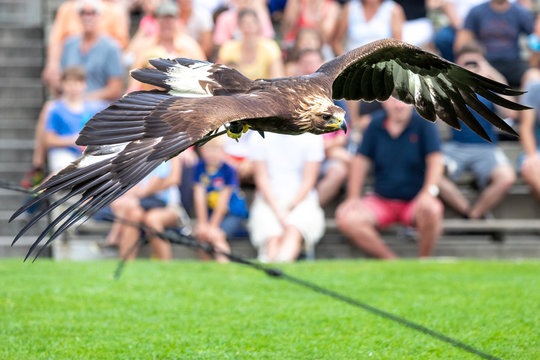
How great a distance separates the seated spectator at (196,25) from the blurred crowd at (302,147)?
0.84 ft

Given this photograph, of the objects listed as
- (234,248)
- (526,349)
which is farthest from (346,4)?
(526,349)

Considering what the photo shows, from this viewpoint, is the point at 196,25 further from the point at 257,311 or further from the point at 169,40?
the point at 257,311

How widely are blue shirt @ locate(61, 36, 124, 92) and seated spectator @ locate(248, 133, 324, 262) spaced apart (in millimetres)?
2128

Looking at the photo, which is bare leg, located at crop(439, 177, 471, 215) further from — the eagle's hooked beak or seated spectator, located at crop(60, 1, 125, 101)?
the eagle's hooked beak

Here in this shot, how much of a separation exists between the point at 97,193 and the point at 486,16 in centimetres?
717

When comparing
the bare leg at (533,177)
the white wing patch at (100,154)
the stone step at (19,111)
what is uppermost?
the stone step at (19,111)

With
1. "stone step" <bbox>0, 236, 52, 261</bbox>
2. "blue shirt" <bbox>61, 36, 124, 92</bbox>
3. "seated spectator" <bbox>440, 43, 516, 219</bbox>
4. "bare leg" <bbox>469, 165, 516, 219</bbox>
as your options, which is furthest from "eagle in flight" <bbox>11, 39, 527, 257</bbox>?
"blue shirt" <bbox>61, 36, 124, 92</bbox>

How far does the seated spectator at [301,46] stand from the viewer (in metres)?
9.32

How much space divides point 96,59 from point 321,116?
5314 mm

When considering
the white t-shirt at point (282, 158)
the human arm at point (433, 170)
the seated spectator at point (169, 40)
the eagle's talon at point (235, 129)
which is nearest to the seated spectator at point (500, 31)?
the human arm at point (433, 170)

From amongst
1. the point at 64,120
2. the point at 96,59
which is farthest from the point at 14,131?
the point at 64,120

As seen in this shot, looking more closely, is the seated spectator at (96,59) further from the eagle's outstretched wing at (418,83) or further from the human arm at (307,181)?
the eagle's outstretched wing at (418,83)

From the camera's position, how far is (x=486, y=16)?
10148 millimetres

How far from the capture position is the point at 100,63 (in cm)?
974
